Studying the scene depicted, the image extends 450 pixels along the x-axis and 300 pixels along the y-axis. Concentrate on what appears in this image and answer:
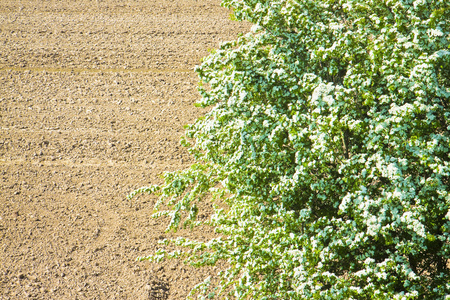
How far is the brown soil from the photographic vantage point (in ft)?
35.3

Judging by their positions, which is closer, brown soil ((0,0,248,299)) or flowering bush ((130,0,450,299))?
flowering bush ((130,0,450,299))

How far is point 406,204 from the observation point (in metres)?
5.57

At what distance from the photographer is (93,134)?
13.8m

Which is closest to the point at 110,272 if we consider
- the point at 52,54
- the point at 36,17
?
the point at 52,54

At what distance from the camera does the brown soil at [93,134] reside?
10758 millimetres

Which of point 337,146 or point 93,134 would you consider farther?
point 93,134

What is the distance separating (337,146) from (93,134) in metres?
9.65

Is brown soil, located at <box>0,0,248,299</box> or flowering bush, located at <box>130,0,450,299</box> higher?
flowering bush, located at <box>130,0,450,299</box>

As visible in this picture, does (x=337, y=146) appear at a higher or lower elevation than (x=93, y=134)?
higher

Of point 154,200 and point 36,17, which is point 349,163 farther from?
point 36,17

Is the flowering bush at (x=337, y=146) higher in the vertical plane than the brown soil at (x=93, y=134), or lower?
higher

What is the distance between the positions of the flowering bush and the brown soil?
173 inches

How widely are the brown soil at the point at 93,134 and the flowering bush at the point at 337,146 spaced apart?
4398 mm

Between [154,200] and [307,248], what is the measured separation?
6669mm
